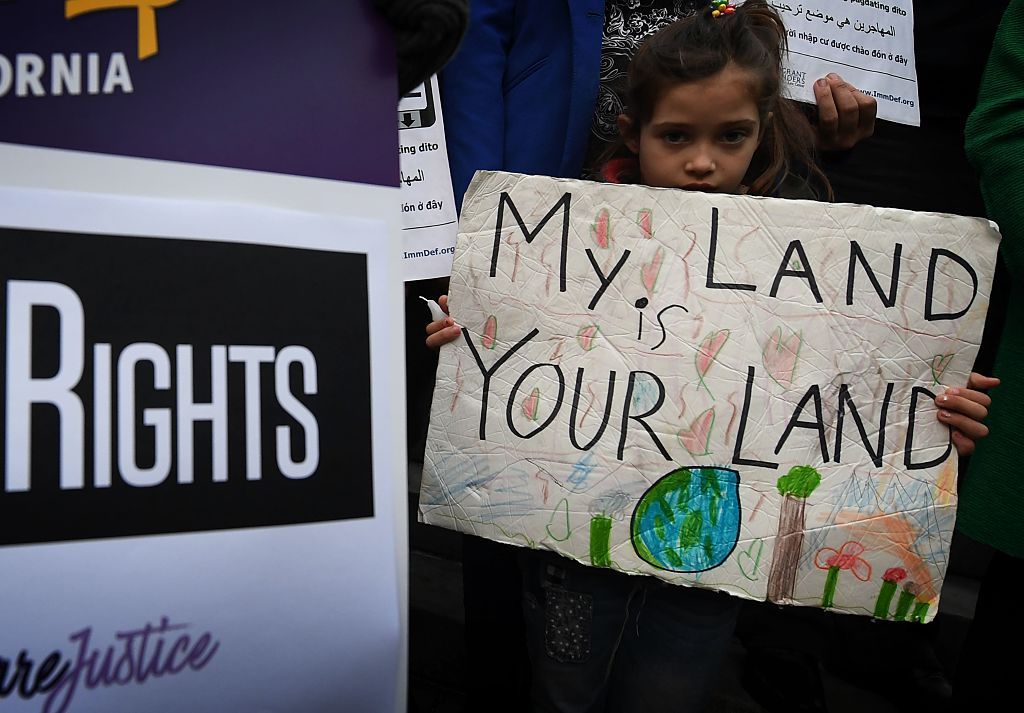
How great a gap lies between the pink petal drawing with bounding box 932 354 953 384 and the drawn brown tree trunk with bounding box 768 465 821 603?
0.24 meters

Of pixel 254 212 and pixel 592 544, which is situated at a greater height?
pixel 254 212

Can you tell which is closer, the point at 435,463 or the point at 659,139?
the point at 435,463

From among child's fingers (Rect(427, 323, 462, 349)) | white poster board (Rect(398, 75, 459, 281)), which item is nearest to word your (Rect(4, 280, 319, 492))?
child's fingers (Rect(427, 323, 462, 349))

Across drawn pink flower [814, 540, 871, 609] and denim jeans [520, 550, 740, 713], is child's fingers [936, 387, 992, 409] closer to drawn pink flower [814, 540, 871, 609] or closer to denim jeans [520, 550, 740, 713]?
drawn pink flower [814, 540, 871, 609]

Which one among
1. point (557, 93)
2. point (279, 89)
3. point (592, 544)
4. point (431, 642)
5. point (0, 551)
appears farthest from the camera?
point (431, 642)

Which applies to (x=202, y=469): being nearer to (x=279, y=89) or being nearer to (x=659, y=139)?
(x=279, y=89)

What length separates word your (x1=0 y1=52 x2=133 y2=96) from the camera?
623 mm

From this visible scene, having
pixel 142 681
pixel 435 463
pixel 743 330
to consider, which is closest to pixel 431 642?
pixel 435 463

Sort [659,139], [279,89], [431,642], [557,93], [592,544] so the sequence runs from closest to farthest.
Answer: [279,89] → [592,544] → [659,139] → [557,93] → [431,642]

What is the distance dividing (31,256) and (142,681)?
0.37 m

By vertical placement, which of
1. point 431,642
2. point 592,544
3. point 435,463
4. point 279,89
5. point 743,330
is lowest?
point 431,642

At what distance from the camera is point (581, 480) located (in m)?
1.12

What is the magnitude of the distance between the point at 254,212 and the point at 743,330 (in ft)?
2.44

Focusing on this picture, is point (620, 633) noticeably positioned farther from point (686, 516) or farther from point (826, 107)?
point (826, 107)
